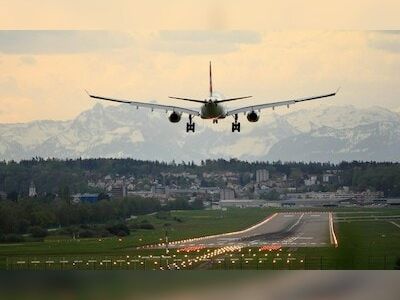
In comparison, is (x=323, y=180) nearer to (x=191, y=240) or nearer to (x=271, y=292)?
(x=191, y=240)

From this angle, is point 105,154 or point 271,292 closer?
point 271,292

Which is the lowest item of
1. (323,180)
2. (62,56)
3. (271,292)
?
(271,292)

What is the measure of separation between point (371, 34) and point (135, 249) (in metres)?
17.5

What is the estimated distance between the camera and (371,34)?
321 feet

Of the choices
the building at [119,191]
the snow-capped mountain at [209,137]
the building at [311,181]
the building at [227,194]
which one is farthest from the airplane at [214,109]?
the building at [119,191]

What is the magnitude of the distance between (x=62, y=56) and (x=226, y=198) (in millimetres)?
12296

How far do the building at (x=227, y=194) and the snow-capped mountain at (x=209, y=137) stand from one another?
2106mm

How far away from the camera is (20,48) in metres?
101

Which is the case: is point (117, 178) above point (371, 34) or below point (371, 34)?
below

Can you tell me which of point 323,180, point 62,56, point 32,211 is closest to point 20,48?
point 62,56

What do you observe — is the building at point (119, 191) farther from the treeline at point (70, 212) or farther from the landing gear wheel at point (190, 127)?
the landing gear wheel at point (190, 127)

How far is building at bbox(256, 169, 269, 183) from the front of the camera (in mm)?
102312

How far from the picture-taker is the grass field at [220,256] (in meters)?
95.1

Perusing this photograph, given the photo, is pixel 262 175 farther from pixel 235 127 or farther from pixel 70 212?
pixel 70 212
